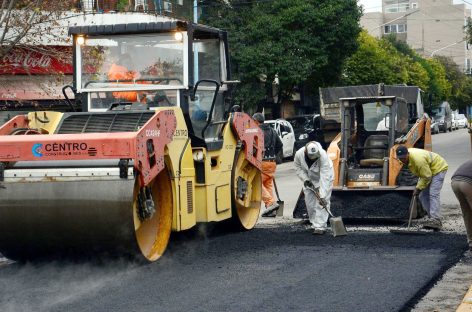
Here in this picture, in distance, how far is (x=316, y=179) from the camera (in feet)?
39.9

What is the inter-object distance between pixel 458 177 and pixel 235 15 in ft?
89.2

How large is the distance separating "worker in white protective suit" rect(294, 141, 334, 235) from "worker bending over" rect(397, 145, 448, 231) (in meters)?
1.00

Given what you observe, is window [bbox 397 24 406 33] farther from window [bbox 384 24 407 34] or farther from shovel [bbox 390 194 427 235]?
shovel [bbox 390 194 427 235]

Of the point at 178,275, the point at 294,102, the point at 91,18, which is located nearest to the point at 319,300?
the point at 178,275

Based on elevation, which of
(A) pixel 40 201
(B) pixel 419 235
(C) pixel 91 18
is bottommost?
(B) pixel 419 235

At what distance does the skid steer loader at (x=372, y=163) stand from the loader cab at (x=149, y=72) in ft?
9.42

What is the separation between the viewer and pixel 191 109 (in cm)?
1078

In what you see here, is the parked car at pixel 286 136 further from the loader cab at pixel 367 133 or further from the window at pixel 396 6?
the window at pixel 396 6

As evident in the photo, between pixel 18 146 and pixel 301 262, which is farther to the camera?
pixel 301 262

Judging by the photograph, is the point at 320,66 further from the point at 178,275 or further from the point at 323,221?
the point at 178,275

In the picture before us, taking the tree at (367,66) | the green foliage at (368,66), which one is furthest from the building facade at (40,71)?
the tree at (367,66)

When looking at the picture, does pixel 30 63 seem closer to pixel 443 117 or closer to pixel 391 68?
pixel 391 68

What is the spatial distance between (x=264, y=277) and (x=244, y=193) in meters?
3.51

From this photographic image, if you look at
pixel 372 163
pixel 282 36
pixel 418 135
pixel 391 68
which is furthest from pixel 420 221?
pixel 391 68
